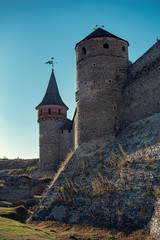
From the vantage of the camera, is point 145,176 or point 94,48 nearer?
point 145,176

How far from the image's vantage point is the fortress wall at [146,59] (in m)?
15.6

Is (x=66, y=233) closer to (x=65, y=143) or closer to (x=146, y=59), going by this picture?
(x=146, y=59)

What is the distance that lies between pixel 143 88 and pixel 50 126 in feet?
57.1

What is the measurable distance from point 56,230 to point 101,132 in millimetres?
7035

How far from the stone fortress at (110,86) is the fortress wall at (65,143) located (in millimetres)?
13088

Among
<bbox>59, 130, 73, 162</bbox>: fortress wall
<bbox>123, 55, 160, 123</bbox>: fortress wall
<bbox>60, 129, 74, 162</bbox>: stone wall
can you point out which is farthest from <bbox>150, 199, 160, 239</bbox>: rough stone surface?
<bbox>59, 130, 73, 162</bbox>: fortress wall

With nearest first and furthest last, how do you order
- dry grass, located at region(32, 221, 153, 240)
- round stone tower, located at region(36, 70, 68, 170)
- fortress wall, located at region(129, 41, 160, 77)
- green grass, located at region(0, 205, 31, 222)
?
dry grass, located at region(32, 221, 153, 240) < green grass, located at region(0, 205, 31, 222) < fortress wall, located at region(129, 41, 160, 77) < round stone tower, located at region(36, 70, 68, 170)

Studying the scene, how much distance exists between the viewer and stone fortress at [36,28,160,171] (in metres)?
15.8

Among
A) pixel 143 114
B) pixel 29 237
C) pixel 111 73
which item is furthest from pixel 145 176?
pixel 111 73

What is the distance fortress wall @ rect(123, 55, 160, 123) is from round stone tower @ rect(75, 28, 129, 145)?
546 mm

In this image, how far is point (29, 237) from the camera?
867cm

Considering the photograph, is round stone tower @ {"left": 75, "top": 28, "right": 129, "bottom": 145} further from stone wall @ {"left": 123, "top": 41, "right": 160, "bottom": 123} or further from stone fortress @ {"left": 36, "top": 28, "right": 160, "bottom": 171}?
stone wall @ {"left": 123, "top": 41, "right": 160, "bottom": 123}

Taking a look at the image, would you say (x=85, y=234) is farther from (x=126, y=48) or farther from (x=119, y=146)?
(x=126, y=48)

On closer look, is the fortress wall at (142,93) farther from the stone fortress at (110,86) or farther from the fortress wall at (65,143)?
the fortress wall at (65,143)
